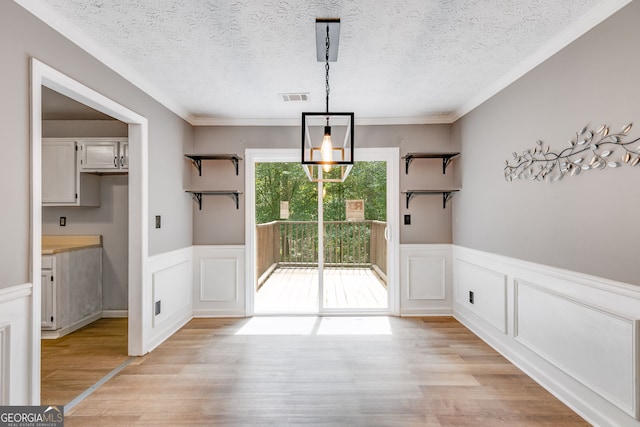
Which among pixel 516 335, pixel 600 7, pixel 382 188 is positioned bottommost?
pixel 516 335

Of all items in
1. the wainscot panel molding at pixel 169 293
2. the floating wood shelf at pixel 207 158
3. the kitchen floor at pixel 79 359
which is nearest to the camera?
the kitchen floor at pixel 79 359

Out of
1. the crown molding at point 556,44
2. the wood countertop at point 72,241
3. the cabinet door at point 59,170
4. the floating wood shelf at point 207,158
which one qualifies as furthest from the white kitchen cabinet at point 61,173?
the crown molding at point 556,44

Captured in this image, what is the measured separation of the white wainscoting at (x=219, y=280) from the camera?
4.11 metres

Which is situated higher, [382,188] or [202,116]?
[202,116]

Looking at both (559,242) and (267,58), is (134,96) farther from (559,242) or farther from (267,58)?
(559,242)

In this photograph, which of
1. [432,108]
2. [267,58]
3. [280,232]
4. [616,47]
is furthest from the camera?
[280,232]

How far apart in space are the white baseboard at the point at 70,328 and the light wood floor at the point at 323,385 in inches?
36.0

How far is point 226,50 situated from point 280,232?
2404 millimetres

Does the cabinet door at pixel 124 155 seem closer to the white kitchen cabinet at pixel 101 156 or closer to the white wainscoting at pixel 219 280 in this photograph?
the white kitchen cabinet at pixel 101 156

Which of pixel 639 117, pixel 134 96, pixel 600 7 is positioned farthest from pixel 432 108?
pixel 134 96

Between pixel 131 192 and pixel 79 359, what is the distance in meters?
1.56

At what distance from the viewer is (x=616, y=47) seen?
1846mm

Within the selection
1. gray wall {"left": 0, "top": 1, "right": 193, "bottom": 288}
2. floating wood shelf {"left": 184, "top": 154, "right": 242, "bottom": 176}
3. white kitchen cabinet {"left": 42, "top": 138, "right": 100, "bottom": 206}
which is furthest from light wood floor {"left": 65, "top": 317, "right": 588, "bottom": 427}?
floating wood shelf {"left": 184, "top": 154, "right": 242, "bottom": 176}

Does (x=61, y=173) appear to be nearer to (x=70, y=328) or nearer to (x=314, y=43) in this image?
(x=70, y=328)
